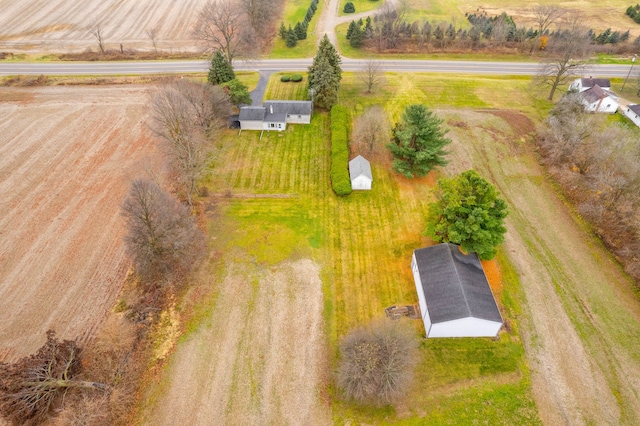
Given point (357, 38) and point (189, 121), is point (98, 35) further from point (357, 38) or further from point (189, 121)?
point (357, 38)

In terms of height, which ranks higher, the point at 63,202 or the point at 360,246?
the point at 63,202

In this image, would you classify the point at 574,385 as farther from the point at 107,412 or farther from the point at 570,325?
the point at 107,412

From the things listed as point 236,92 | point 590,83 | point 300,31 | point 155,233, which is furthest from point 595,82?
point 155,233

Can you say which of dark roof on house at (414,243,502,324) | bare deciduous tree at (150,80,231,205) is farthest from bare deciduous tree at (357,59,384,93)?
dark roof on house at (414,243,502,324)

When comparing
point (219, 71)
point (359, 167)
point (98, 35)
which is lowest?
point (359, 167)

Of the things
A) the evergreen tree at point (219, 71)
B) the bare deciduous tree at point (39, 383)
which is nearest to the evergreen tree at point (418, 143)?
the evergreen tree at point (219, 71)

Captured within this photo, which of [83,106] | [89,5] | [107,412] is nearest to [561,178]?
[107,412]

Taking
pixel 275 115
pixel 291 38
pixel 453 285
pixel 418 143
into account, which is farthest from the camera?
pixel 291 38

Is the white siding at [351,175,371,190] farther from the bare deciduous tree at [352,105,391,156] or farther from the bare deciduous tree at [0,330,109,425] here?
the bare deciduous tree at [0,330,109,425]
